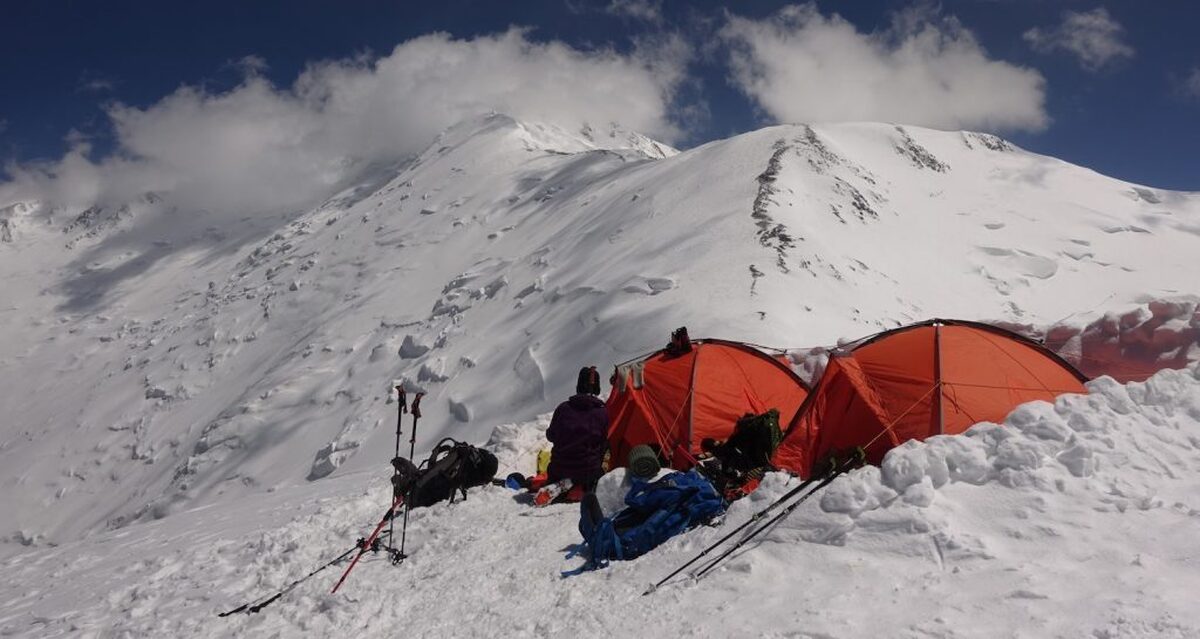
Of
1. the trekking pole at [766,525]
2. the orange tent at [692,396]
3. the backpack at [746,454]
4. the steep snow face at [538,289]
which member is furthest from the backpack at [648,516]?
the steep snow face at [538,289]

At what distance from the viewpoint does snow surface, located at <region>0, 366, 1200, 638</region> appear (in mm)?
3855

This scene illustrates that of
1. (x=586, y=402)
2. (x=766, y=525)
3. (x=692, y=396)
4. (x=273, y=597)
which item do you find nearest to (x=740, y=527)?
(x=766, y=525)

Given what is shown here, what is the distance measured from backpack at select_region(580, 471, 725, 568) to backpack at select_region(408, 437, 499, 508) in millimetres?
2725

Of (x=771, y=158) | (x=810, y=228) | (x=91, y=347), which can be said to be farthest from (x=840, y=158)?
(x=91, y=347)

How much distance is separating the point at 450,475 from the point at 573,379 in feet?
31.5

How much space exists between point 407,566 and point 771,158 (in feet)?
114

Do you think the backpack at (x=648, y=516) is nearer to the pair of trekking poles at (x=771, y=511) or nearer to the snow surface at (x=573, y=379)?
the snow surface at (x=573, y=379)

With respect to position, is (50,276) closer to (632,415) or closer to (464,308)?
(464,308)

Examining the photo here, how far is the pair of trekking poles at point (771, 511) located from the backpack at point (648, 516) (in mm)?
528

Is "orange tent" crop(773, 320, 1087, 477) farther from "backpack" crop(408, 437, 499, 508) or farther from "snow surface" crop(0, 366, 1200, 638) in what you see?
"backpack" crop(408, 437, 499, 508)

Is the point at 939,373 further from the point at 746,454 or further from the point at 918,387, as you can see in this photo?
the point at 746,454

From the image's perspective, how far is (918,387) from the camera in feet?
23.4

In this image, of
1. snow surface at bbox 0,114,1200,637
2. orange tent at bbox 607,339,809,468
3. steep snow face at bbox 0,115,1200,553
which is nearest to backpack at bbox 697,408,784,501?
orange tent at bbox 607,339,809,468

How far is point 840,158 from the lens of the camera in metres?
42.5
